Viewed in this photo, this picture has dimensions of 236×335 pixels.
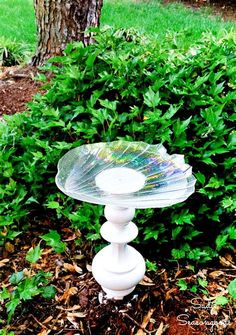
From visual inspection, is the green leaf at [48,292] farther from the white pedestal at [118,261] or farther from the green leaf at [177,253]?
the green leaf at [177,253]

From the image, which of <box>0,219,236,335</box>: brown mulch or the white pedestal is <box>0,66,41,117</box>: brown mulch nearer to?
<box>0,219,236,335</box>: brown mulch

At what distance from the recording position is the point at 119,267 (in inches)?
88.9

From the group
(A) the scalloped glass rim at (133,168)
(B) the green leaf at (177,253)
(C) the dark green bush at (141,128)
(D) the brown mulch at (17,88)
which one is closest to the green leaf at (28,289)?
(C) the dark green bush at (141,128)

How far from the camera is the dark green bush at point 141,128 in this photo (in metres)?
2.72

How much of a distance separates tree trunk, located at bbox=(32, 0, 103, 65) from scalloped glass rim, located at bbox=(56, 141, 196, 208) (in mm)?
3153

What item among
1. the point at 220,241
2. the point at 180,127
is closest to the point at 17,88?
the point at 180,127

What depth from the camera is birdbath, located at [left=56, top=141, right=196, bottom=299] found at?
2.02m

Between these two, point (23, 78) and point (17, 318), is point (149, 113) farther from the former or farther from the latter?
point (23, 78)

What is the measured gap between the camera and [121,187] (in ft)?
6.66

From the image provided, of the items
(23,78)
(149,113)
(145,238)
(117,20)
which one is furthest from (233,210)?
(117,20)

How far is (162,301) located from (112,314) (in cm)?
26

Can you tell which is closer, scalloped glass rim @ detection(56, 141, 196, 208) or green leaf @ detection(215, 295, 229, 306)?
scalloped glass rim @ detection(56, 141, 196, 208)

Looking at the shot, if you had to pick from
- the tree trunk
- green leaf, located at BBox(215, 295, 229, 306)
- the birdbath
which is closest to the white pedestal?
the birdbath

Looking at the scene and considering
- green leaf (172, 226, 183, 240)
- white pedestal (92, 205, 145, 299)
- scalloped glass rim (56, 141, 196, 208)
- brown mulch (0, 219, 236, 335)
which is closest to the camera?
scalloped glass rim (56, 141, 196, 208)
